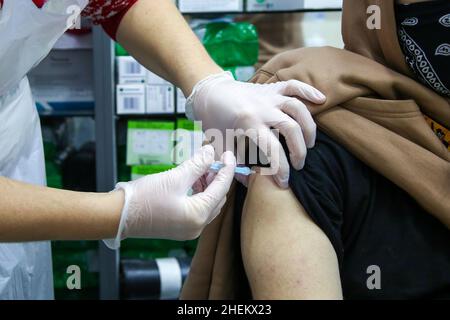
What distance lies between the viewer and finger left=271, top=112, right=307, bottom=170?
3.10 ft

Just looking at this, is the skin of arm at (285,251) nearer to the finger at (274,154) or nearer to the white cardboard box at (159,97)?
the finger at (274,154)

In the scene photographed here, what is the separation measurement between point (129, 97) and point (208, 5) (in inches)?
21.9

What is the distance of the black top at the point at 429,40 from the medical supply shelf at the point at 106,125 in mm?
1465

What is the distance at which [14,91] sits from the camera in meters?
1.27

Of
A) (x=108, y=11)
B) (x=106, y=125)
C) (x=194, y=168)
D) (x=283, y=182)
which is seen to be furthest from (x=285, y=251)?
(x=106, y=125)

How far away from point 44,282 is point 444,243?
1057 millimetres

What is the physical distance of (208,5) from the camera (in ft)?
7.80

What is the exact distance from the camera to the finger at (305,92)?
966 millimetres

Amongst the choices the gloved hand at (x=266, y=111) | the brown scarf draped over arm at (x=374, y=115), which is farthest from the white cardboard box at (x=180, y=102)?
the brown scarf draped over arm at (x=374, y=115)

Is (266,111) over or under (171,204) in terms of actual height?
over

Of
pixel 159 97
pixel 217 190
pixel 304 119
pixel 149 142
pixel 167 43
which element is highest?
pixel 167 43

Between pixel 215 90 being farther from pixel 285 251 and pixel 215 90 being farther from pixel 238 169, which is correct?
pixel 285 251
